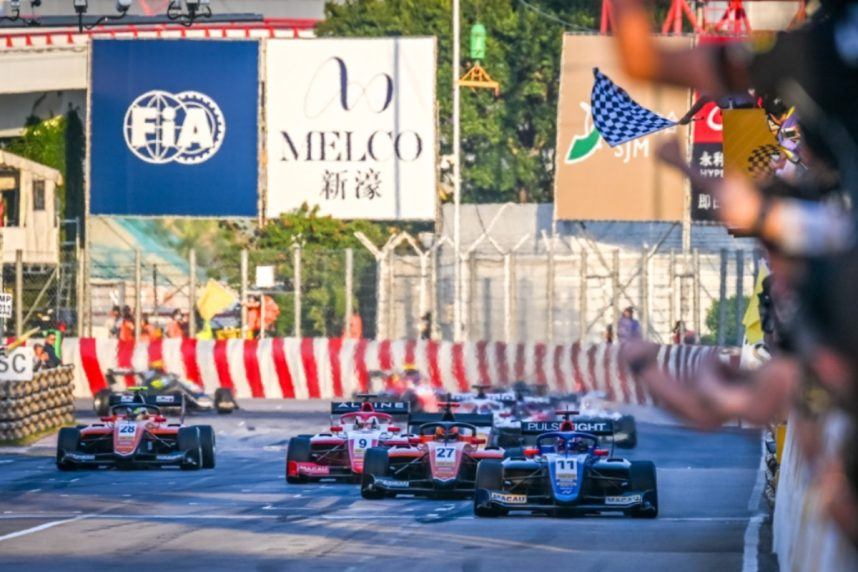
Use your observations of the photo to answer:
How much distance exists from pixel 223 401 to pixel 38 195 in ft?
50.7

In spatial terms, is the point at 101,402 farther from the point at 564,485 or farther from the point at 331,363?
the point at 564,485

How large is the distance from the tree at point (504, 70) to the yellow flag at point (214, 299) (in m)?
24.2

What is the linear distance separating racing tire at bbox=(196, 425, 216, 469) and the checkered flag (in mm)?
6429

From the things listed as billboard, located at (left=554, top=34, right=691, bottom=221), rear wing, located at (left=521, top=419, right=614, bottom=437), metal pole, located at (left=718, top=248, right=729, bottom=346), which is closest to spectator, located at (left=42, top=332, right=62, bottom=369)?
metal pole, located at (left=718, top=248, right=729, bottom=346)

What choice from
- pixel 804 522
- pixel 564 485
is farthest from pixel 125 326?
pixel 804 522

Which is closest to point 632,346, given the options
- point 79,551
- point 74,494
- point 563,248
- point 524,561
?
point 524,561

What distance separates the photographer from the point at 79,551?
15516mm

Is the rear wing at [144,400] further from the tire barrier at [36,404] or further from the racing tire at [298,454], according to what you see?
the tire barrier at [36,404]

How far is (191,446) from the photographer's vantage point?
23891 mm

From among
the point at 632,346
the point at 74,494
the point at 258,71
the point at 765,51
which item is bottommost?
the point at 74,494

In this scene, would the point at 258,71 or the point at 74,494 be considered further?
the point at 258,71

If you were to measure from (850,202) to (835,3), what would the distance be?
492 mm

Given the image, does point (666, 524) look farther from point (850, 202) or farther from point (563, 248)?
point (563, 248)

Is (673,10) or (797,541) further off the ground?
(673,10)
